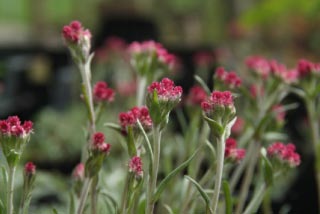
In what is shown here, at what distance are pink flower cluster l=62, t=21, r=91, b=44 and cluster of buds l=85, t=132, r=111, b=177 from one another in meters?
0.12

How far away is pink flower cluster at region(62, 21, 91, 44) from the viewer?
580mm

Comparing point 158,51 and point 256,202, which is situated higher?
point 158,51

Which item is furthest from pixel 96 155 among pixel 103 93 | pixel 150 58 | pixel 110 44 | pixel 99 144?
pixel 110 44

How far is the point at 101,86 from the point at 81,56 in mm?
51

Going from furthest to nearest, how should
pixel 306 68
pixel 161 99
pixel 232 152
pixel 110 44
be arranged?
pixel 110 44
pixel 306 68
pixel 232 152
pixel 161 99

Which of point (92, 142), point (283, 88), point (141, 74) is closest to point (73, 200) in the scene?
point (92, 142)

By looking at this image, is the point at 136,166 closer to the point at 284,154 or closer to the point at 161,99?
the point at 161,99

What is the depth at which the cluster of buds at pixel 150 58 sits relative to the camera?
71 centimetres

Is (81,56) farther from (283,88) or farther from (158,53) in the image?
(283,88)

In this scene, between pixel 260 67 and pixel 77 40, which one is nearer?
pixel 77 40

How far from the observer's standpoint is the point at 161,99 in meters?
0.46

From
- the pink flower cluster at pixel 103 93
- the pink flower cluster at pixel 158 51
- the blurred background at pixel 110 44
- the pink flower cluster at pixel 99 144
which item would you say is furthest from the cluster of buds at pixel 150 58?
the blurred background at pixel 110 44

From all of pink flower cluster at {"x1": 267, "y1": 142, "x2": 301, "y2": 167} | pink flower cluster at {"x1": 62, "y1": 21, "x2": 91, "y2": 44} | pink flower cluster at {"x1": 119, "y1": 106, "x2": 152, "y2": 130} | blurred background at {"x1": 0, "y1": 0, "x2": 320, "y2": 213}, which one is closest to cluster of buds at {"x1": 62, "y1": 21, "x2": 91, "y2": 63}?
pink flower cluster at {"x1": 62, "y1": 21, "x2": 91, "y2": 44}

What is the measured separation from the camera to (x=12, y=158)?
47cm
